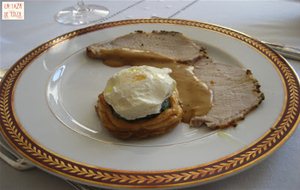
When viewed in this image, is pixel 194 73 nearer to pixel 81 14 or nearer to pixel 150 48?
pixel 150 48

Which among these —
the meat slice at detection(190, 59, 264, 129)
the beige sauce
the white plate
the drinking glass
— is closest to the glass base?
the drinking glass

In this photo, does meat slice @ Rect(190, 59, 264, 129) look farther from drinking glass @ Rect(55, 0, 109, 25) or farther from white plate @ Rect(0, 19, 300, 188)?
drinking glass @ Rect(55, 0, 109, 25)

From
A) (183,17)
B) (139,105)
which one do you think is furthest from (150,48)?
(139,105)

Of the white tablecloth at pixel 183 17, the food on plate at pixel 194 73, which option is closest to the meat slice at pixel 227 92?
the food on plate at pixel 194 73

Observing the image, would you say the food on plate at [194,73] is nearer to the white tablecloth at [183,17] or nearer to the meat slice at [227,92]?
the meat slice at [227,92]

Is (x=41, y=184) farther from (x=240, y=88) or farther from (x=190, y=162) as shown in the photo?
(x=240, y=88)

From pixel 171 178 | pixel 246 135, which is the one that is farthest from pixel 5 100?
pixel 246 135
